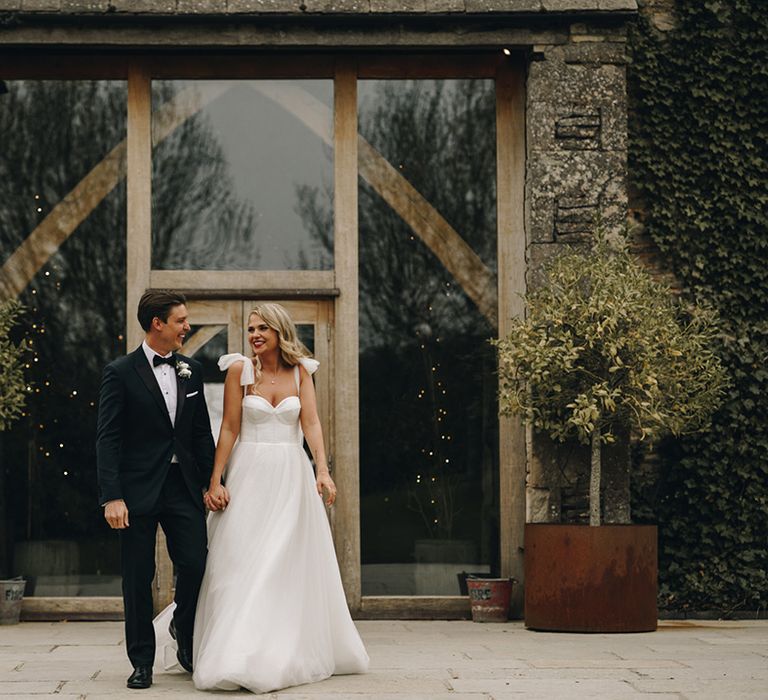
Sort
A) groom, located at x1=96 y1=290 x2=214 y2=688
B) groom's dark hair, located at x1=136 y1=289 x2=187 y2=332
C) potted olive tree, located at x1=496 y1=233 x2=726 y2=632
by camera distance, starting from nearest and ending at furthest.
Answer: groom, located at x1=96 y1=290 x2=214 y2=688 < groom's dark hair, located at x1=136 y1=289 x2=187 y2=332 < potted olive tree, located at x1=496 y1=233 x2=726 y2=632

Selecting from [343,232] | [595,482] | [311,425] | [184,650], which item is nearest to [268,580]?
[184,650]

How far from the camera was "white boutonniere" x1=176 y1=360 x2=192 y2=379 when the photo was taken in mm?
6312

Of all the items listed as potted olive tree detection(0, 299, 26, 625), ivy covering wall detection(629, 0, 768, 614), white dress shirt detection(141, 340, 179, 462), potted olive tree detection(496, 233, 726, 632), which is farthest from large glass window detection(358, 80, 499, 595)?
white dress shirt detection(141, 340, 179, 462)

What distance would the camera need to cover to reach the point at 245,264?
934 cm

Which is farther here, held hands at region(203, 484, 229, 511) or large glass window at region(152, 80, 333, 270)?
large glass window at region(152, 80, 333, 270)

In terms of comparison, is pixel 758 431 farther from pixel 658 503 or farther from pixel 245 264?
pixel 245 264

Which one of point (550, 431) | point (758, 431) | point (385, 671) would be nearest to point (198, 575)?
point (385, 671)

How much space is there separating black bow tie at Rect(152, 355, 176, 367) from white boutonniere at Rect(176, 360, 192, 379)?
0.03m

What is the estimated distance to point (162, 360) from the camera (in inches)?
249

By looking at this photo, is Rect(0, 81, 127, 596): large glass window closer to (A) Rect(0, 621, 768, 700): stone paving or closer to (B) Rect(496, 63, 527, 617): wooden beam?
(A) Rect(0, 621, 768, 700): stone paving

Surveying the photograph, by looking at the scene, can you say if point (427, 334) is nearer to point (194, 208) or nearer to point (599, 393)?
point (599, 393)

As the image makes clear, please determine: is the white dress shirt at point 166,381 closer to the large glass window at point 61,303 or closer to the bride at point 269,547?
the bride at point 269,547

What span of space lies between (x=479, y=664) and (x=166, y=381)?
2.23 m

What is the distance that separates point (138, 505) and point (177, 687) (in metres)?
0.87
